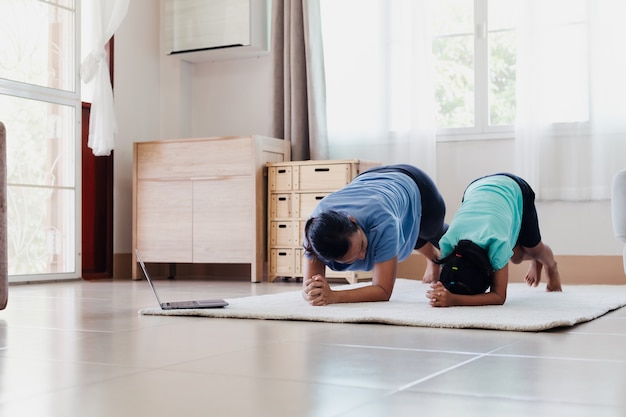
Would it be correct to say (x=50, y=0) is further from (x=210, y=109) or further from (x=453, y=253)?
(x=453, y=253)

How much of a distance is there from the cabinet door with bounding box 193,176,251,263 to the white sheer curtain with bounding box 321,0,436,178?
727 mm

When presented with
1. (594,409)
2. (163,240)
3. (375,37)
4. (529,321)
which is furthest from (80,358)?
(375,37)

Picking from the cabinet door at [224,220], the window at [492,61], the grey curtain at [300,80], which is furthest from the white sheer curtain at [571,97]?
the cabinet door at [224,220]

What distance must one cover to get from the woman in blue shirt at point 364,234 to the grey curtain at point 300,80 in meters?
2.07

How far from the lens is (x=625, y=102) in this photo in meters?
4.61

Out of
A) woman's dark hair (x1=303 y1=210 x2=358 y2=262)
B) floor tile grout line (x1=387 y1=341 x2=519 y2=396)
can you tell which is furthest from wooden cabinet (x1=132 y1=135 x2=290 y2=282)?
floor tile grout line (x1=387 y1=341 x2=519 y2=396)

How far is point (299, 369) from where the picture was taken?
157cm

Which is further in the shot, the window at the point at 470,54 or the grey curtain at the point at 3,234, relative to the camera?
the window at the point at 470,54

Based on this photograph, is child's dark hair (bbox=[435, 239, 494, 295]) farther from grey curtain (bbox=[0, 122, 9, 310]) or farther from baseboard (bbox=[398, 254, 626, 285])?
baseboard (bbox=[398, 254, 626, 285])

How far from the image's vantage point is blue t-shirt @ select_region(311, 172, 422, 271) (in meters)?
2.74

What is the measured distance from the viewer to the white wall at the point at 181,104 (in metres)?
5.11

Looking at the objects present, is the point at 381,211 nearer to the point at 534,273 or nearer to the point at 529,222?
the point at 529,222

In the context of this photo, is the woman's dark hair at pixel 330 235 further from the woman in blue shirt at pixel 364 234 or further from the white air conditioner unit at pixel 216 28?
the white air conditioner unit at pixel 216 28

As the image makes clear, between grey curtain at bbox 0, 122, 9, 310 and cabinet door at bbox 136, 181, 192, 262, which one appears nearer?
grey curtain at bbox 0, 122, 9, 310
